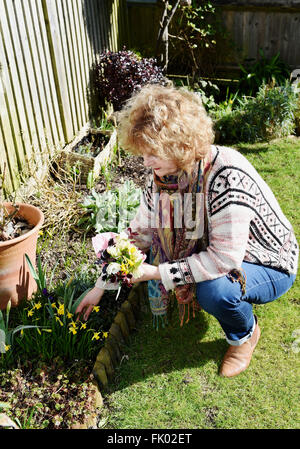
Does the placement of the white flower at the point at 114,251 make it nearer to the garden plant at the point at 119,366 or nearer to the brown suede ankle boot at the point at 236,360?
the garden plant at the point at 119,366

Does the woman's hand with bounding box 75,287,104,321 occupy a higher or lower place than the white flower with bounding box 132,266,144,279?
lower

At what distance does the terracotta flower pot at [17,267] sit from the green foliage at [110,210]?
0.62 m

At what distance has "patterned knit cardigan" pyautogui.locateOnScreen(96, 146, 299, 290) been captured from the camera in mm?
2143

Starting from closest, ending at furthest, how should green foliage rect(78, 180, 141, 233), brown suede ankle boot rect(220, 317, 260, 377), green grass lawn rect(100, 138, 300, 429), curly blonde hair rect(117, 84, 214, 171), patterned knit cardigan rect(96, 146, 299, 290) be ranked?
curly blonde hair rect(117, 84, 214, 171)
patterned knit cardigan rect(96, 146, 299, 290)
green grass lawn rect(100, 138, 300, 429)
brown suede ankle boot rect(220, 317, 260, 377)
green foliage rect(78, 180, 141, 233)

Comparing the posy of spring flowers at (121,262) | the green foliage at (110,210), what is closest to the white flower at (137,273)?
the posy of spring flowers at (121,262)

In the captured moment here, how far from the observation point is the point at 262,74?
650 cm

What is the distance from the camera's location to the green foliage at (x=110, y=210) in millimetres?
3406

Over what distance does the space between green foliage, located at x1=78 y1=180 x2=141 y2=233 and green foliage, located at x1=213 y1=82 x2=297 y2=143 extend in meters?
2.17

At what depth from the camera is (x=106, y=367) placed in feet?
8.27

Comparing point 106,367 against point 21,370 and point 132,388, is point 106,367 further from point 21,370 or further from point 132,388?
point 21,370

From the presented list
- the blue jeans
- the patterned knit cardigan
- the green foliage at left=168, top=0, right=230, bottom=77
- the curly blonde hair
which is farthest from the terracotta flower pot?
the green foliage at left=168, top=0, right=230, bottom=77

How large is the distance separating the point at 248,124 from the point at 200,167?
3.35 meters

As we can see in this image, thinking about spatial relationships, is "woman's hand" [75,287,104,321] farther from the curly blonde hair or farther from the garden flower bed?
the curly blonde hair

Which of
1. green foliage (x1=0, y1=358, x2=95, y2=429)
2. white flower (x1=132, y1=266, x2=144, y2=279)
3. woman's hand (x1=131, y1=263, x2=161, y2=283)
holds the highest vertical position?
white flower (x1=132, y1=266, x2=144, y2=279)
